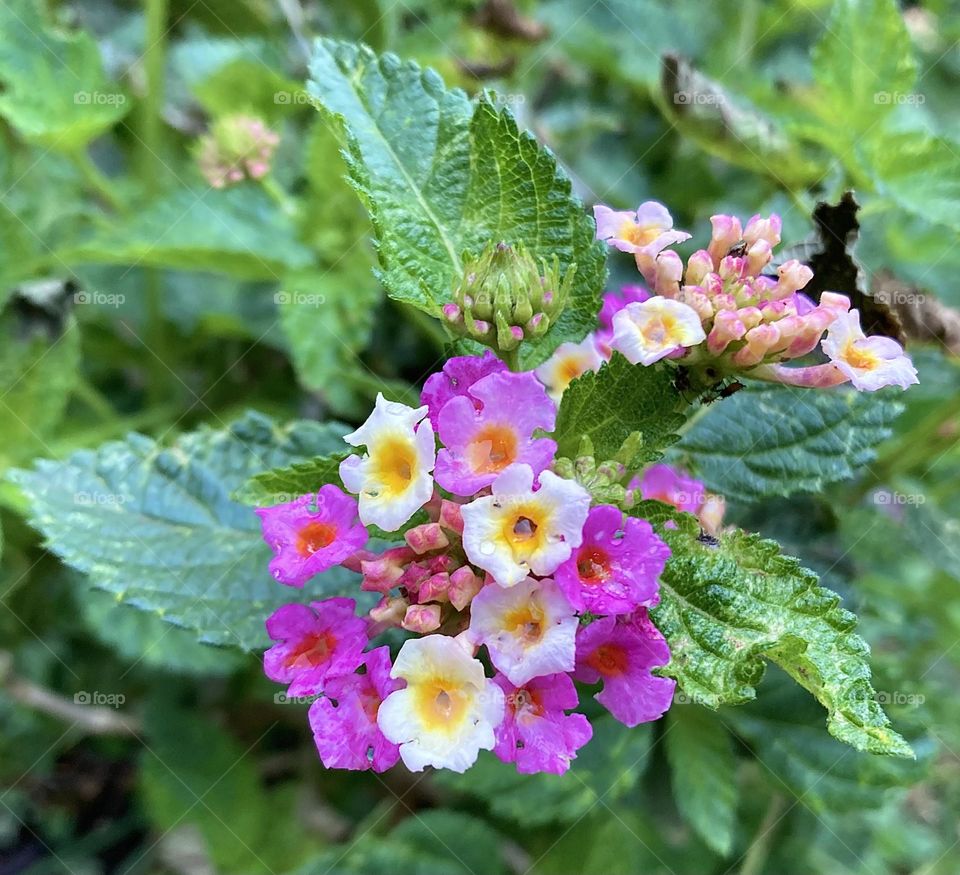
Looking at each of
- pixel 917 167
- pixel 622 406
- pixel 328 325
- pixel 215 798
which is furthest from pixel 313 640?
pixel 917 167

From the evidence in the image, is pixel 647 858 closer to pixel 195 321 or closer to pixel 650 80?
pixel 195 321

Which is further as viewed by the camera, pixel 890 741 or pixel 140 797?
pixel 140 797

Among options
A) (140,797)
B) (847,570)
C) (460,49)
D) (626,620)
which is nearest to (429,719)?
(626,620)

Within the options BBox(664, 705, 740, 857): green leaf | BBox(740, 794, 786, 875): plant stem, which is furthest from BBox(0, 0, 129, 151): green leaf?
BBox(740, 794, 786, 875): plant stem

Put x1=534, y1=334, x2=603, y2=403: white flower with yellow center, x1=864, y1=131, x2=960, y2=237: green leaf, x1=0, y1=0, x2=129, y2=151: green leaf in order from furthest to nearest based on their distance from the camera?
x1=0, y1=0, x2=129, y2=151: green leaf
x1=864, y1=131, x2=960, y2=237: green leaf
x1=534, y1=334, x2=603, y2=403: white flower with yellow center

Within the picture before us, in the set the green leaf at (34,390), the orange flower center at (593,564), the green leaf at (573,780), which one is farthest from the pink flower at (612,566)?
the green leaf at (34,390)

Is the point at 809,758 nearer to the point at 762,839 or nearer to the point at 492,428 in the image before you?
the point at 762,839

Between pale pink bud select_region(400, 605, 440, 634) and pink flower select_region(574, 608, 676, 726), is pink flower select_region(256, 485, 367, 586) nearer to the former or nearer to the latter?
pale pink bud select_region(400, 605, 440, 634)
